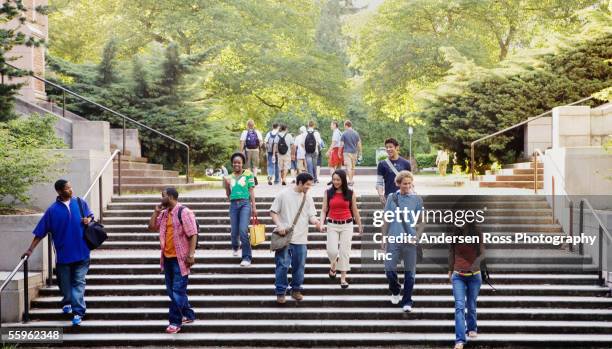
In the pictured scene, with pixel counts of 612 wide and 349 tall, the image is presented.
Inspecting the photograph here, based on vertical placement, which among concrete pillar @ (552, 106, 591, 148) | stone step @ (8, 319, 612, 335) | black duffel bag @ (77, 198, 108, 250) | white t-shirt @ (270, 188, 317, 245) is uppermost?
concrete pillar @ (552, 106, 591, 148)

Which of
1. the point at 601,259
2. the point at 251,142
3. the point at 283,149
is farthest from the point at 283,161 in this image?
the point at 601,259

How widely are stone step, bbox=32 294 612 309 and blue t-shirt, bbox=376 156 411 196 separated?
1645 millimetres

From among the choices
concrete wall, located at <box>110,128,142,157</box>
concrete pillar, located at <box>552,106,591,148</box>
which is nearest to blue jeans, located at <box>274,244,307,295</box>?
concrete pillar, located at <box>552,106,591,148</box>

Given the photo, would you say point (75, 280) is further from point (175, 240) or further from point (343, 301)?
point (343, 301)

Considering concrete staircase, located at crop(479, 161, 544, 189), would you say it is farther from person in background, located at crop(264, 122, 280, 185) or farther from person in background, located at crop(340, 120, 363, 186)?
person in background, located at crop(264, 122, 280, 185)

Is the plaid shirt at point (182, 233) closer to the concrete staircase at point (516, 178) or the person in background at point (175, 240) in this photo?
the person in background at point (175, 240)

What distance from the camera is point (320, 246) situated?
13766mm

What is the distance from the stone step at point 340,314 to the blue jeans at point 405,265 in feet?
1.02

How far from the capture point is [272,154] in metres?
20.8

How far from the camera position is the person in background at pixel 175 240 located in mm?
10047

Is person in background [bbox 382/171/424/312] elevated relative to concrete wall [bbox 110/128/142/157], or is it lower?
lower

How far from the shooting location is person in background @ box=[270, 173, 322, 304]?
10883mm

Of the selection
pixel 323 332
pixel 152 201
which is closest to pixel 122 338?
pixel 323 332

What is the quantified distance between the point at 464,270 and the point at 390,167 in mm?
2804
